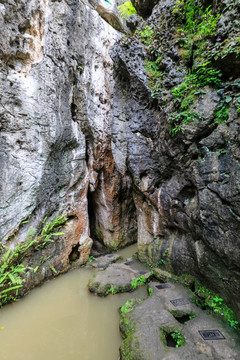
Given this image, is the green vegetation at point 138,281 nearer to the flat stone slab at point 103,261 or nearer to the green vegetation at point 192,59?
the flat stone slab at point 103,261

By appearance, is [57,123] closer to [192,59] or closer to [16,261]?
[16,261]

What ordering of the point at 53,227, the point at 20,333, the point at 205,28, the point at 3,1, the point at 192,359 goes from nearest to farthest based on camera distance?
the point at 192,359, the point at 20,333, the point at 205,28, the point at 3,1, the point at 53,227

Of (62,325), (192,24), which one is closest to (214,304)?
(62,325)

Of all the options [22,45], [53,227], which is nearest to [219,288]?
[53,227]

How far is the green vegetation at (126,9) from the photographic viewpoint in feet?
29.2

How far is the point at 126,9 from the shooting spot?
9.03 meters

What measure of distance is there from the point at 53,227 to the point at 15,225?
1.34 m

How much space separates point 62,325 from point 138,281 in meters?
2.29

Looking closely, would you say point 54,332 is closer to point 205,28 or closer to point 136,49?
point 205,28

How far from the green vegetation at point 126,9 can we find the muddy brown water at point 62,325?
13.0 m

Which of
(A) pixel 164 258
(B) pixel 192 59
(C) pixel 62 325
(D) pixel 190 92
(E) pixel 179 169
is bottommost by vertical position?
(C) pixel 62 325

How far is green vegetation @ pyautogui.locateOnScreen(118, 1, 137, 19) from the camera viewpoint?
891 cm

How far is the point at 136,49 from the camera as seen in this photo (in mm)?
6254

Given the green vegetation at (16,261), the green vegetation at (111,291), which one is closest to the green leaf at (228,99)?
the green vegetation at (111,291)
